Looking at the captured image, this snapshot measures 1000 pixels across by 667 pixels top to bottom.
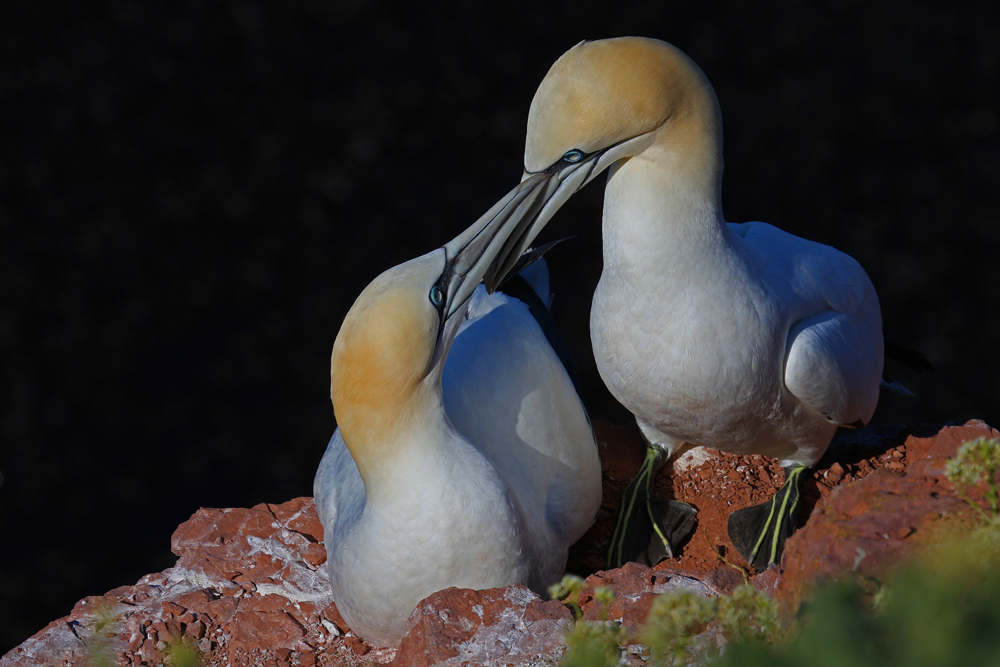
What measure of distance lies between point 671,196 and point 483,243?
1.87 feet

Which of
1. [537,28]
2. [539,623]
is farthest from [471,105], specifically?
[539,623]

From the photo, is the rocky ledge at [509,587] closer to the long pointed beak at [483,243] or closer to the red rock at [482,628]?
the red rock at [482,628]

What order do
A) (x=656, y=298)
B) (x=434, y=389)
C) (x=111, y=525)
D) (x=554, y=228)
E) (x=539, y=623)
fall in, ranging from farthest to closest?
1. (x=554, y=228)
2. (x=111, y=525)
3. (x=656, y=298)
4. (x=434, y=389)
5. (x=539, y=623)

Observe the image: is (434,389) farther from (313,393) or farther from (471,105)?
(471,105)

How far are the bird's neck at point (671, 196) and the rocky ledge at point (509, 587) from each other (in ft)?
2.80

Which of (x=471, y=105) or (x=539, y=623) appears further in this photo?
(x=471, y=105)

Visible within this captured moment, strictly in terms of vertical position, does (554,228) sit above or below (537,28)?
below

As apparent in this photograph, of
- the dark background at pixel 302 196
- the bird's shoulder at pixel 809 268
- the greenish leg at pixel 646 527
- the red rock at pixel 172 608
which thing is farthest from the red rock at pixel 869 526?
the dark background at pixel 302 196

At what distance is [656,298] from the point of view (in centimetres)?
340

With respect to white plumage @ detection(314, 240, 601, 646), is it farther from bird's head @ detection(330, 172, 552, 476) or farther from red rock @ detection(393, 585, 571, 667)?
red rock @ detection(393, 585, 571, 667)

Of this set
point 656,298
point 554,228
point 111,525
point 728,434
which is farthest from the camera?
point 554,228

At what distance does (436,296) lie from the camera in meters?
3.12

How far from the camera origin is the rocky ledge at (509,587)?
7.44ft

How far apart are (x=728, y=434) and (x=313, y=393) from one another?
16.3ft
